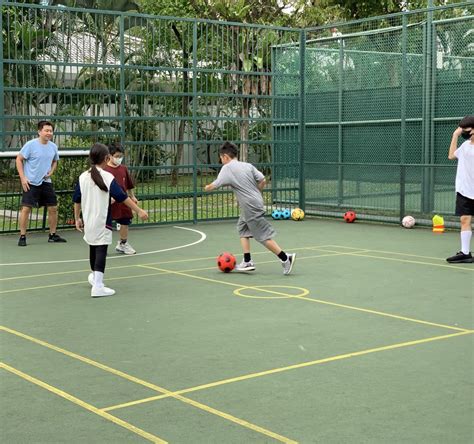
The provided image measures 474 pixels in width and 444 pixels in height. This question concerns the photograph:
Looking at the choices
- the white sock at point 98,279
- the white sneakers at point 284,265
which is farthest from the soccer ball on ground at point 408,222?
the white sock at point 98,279

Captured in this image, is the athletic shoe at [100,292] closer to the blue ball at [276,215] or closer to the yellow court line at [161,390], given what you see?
the yellow court line at [161,390]

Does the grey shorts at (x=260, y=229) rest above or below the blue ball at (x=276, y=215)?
above

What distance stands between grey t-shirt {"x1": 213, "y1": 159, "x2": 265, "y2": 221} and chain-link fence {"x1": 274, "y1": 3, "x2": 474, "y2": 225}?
6021 mm

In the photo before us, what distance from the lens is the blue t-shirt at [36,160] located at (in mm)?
13666

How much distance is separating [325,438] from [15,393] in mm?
2047

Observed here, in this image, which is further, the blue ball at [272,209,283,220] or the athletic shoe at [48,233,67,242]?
the blue ball at [272,209,283,220]

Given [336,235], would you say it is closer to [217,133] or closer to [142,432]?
[217,133]

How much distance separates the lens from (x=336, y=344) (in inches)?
267

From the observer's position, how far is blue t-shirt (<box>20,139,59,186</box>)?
13666mm

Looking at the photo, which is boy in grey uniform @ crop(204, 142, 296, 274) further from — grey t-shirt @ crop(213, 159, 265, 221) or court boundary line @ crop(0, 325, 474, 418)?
court boundary line @ crop(0, 325, 474, 418)

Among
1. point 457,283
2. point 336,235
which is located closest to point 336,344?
point 457,283

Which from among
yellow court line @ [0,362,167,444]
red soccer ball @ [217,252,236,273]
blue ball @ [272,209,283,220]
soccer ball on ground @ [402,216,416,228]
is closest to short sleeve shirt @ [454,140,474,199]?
red soccer ball @ [217,252,236,273]

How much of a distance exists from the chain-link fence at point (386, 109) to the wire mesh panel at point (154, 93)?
63 cm

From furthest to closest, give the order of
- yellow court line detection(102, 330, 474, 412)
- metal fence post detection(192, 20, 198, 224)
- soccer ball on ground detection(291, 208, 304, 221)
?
soccer ball on ground detection(291, 208, 304, 221)
metal fence post detection(192, 20, 198, 224)
yellow court line detection(102, 330, 474, 412)
